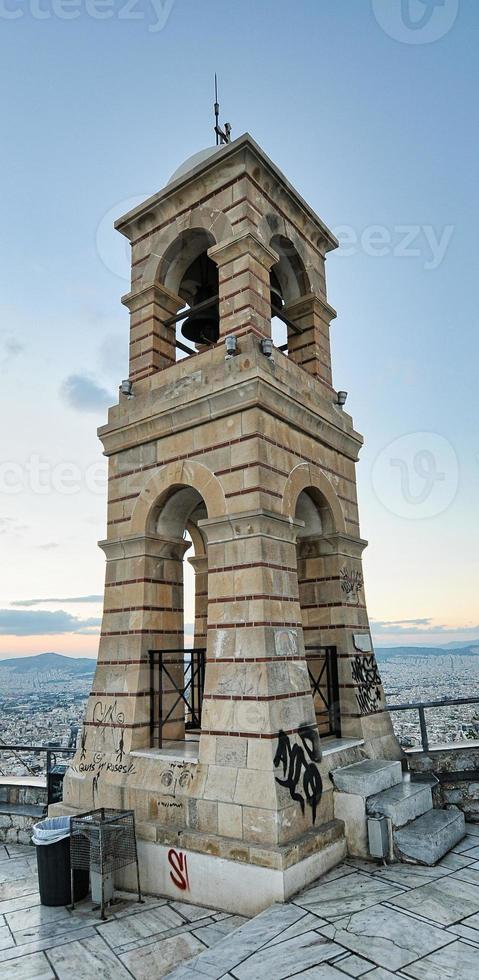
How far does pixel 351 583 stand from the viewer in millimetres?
9812

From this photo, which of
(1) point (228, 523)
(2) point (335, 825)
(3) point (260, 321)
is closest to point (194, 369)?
(3) point (260, 321)

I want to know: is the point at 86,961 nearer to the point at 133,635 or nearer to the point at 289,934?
the point at 289,934

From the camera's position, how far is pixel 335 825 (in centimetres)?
728

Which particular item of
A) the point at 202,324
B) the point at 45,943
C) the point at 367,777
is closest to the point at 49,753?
the point at 45,943

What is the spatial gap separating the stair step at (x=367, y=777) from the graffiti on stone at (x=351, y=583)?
2.47 meters

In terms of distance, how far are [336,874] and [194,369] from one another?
6.91 m

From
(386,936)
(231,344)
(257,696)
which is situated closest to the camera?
(386,936)

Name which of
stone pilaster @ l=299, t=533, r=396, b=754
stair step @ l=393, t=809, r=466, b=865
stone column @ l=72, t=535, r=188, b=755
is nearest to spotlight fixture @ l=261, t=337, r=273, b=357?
stone pilaster @ l=299, t=533, r=396, b=754

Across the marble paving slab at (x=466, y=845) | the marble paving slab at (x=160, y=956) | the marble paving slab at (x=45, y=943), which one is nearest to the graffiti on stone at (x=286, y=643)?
the marble paving slab at (x=160, y=956)

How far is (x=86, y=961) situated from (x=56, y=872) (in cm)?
161

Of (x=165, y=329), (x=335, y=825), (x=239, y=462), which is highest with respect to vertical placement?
(x=165, y=329)

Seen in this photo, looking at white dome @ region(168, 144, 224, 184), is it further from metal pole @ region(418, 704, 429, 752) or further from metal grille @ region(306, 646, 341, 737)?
metal pole @ region(418, 704, 429, 752)

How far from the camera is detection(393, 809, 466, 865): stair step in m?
6.96

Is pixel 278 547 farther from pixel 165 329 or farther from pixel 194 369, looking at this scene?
pixel 165 329
